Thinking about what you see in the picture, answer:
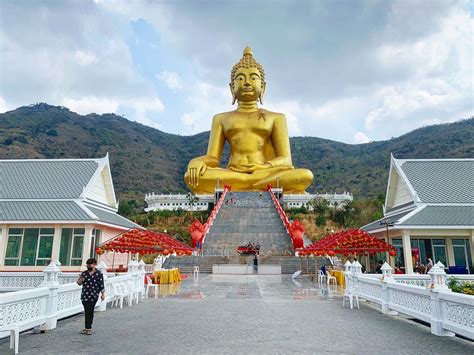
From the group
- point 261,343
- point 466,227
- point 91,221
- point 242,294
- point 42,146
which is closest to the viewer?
point 261,343

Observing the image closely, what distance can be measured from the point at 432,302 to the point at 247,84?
96.7 feet

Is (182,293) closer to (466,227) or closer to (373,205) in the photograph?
(466,227)

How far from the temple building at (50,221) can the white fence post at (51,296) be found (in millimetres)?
11282

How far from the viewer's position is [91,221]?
58.3ft

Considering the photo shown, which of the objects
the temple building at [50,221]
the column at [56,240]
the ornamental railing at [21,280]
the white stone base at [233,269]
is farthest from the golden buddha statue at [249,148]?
the ornamental railing at [21,280]

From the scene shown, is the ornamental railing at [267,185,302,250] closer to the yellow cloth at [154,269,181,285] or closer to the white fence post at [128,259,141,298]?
the yellow cloth at [154,269,181,285]

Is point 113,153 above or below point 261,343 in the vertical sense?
above

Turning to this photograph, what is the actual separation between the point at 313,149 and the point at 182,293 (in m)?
102

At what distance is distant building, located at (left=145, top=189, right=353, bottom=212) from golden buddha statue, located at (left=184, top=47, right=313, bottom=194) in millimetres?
1287

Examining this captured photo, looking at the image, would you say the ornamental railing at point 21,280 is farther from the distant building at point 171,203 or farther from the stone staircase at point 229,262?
the distant building at point 171,203

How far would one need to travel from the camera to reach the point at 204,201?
3538 centimetres

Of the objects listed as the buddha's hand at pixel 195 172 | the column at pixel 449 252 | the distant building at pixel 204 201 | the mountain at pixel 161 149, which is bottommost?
the column at pixel 449 252

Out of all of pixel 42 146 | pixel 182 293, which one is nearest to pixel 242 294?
pixel 182 293

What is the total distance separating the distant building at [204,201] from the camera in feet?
116
